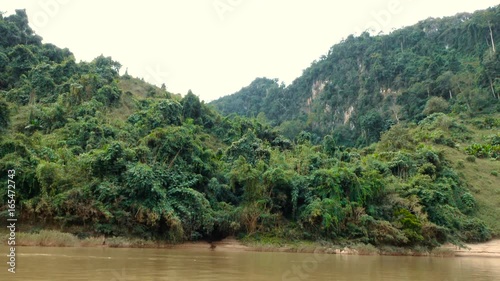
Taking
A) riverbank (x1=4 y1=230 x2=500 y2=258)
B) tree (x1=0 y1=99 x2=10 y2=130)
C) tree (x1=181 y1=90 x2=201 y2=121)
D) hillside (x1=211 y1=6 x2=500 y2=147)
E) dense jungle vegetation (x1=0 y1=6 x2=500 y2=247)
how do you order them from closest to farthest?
riverbank (x1=4 y1=230 x2=500 y2=258) < dense jungle vegetation (x1=0 y1=6 x2=500 y2=247) < tree (x1=0 y1=99 x2=10 y2=130) < tree (x1=181 y1=90 x2=201 y2=121) < hillside (x1=211 y1=6 x2=500 y2=147)

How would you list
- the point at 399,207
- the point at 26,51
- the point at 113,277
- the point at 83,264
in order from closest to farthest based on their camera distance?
the point at 113,277 < the point at 83,264 < the point at 399,207 < the point at 26,51

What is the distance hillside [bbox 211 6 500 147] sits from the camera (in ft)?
196

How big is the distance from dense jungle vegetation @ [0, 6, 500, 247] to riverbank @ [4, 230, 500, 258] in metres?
0.55

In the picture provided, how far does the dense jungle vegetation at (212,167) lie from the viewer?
22422 mm

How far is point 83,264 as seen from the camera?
12039 mm

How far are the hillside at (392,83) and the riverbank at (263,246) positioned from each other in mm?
32853

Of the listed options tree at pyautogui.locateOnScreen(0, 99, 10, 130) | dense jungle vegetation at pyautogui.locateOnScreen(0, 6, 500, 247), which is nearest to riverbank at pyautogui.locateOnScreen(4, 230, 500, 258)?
dense jungle vegetation at pyautogui.locateOnScreen(0, 6, 500, 247)

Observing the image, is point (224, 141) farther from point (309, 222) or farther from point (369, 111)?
point (369, 111)

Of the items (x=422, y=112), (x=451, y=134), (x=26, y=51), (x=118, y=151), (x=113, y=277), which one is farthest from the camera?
(x=422, y=112)

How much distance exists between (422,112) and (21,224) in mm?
54863

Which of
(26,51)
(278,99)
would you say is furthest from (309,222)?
(278,99)

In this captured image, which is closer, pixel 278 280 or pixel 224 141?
pixel 278 280

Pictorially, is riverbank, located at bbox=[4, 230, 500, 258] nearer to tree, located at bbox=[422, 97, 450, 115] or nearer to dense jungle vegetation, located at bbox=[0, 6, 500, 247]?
dense jungle vegetation, located at bbox=[0, 6, 500, 247]

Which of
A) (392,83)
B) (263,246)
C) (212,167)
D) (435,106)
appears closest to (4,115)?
(212,167)
